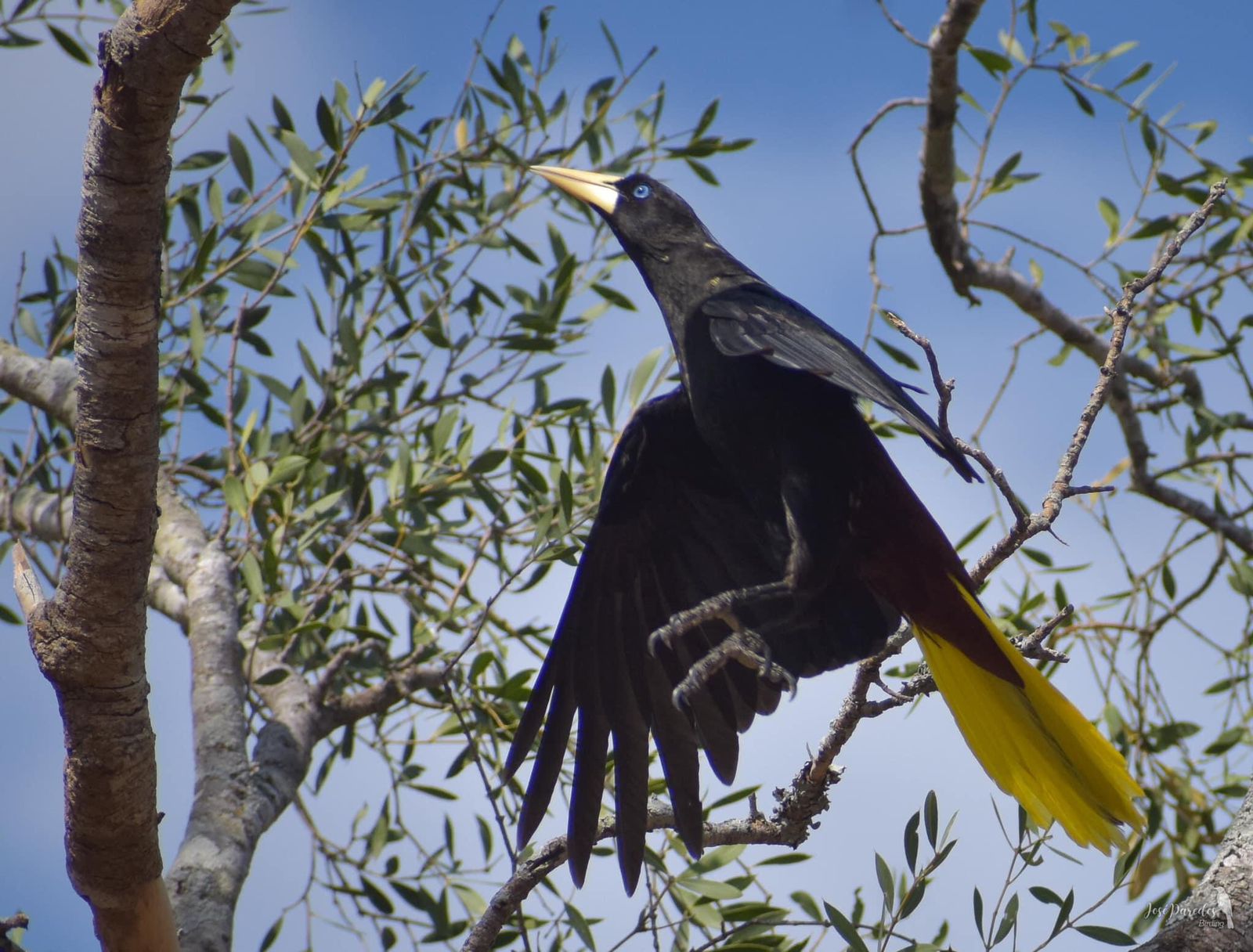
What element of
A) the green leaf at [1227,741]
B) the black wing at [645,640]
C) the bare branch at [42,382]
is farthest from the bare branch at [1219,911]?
the bare branch at [42,382]

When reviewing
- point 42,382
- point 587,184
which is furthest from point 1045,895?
point 42,382

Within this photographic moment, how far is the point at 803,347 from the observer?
2176 mm

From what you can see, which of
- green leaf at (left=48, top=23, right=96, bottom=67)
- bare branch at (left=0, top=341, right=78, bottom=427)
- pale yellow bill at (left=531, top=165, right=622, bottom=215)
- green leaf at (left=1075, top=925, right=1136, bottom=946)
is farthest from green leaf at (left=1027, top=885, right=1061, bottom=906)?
green leaf at (left=48, top=23, right=96, bottom=67)

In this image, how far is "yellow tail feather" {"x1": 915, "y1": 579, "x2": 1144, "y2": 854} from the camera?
2332 millimetres

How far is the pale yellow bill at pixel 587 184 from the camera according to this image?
306cm

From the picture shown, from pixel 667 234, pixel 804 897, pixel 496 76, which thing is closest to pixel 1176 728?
pixel 804 897

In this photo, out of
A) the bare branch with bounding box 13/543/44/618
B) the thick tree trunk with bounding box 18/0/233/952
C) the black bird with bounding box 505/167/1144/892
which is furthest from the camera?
the black bird with bounding box 505/167/1144/892

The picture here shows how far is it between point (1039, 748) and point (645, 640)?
933mm

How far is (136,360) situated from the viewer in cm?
154

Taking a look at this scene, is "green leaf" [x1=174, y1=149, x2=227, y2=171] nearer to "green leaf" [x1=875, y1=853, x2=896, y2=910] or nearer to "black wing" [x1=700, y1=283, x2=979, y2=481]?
"black wing" [x1=700, y1=283, x2=979, y2=481]

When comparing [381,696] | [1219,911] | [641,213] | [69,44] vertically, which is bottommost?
[1219,911]

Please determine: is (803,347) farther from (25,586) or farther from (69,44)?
(69,44)

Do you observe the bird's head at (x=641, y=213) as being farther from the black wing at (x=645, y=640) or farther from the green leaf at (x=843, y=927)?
the green leaf at (x=843, y=927)

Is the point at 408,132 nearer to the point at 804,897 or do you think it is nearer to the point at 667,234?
the point at 667,234
